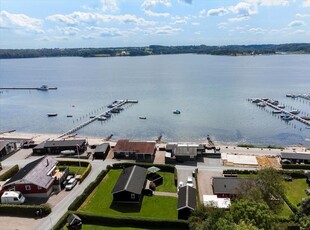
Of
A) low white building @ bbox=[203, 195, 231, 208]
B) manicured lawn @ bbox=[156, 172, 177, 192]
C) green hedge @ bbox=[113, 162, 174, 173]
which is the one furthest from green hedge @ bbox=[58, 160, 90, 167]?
low white building @ bbox=[203, 195, 231, 208]

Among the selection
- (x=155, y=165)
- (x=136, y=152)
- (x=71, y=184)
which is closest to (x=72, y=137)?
(x=136, y=152)

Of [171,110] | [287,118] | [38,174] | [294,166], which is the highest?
[38,174]

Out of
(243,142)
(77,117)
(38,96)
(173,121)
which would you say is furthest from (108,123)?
(38,96)

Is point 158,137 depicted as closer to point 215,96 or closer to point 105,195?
point 105,195

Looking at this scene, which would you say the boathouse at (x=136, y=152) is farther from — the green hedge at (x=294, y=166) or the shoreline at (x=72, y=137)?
the green hedge at (x=294, y=166)

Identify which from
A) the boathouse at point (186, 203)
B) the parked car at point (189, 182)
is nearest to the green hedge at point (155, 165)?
the parked car at point (189, 182)

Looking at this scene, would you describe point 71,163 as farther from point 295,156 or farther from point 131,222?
point 295,156

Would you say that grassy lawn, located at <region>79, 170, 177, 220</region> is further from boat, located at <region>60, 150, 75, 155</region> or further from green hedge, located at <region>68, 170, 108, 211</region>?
boat, located at <region>60, 150, 75, 155</region>
